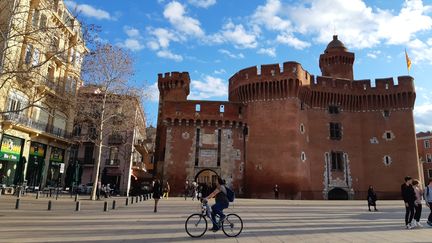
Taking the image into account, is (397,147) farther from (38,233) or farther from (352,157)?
(38,233)

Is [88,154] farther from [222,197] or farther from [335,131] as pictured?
[222,197]

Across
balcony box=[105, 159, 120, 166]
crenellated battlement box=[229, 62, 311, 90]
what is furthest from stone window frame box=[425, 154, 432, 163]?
balcony box=[105, 159, 120, 166]

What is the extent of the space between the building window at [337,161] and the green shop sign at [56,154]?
30168 mm

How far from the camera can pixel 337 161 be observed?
133 ft

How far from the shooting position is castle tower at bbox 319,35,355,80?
46719 mm

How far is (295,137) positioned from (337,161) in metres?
7.26

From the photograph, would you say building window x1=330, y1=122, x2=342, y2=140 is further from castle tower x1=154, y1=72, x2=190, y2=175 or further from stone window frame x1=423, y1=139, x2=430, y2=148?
stone window frame x1=423, y1=139, x2=430, y2=148

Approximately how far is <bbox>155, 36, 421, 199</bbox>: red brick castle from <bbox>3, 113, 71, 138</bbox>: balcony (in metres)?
11.2

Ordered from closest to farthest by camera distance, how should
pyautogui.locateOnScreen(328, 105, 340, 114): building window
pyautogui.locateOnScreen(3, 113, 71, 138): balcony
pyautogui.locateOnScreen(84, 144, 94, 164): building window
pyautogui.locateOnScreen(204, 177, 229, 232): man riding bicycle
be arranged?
pyautogui.locateOnScreen(204, 177, 229, 232): man riding bicycle
pyautogui.locateOnScreen(3, 113, 71, 138): balcony
pyautogui.locateOnScreen(84, 144, 94, 164): building window
pyautogui.locateOnScreen(328, 105, 340, 114): building window

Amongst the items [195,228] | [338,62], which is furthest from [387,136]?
[195,228]

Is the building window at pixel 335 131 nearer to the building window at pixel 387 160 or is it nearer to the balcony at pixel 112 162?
the building window at pixel 387 160

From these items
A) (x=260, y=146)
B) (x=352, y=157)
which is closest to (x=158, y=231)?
(x=260, y=146)

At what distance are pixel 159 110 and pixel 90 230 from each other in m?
36.3

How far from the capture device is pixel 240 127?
129ft
